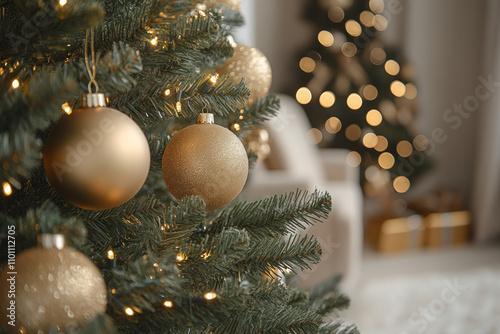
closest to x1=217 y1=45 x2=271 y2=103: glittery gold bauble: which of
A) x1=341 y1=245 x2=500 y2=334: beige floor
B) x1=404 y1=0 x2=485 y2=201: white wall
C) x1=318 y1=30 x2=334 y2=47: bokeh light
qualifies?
x1=341 y1=245 x2=500 y2=334: beige floor

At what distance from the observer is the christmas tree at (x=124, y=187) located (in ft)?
1.15

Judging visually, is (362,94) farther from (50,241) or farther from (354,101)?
(50,241)

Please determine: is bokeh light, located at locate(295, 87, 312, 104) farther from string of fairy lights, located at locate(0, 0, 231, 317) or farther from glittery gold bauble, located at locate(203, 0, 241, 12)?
string of fairy lights, located at locate(0, 0, 231, 317)

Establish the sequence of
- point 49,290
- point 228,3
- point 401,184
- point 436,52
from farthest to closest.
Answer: point 436,52, point 401,184, point 228,3, point 49,290

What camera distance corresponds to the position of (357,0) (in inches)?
123

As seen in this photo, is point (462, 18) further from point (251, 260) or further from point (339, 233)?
point (251, 260)

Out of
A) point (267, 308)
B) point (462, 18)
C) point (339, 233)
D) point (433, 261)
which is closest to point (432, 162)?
point (433, 261)

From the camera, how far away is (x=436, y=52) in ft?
11.4

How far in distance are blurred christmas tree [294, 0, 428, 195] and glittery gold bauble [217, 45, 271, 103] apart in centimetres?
254

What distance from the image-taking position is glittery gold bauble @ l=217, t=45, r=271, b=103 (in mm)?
647

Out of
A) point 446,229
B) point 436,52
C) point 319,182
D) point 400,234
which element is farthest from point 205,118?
point 436,52

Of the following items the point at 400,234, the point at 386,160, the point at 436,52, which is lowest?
the point at 400,234

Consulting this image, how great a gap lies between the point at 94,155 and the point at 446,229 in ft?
9.60

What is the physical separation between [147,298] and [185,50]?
0.87 ft
